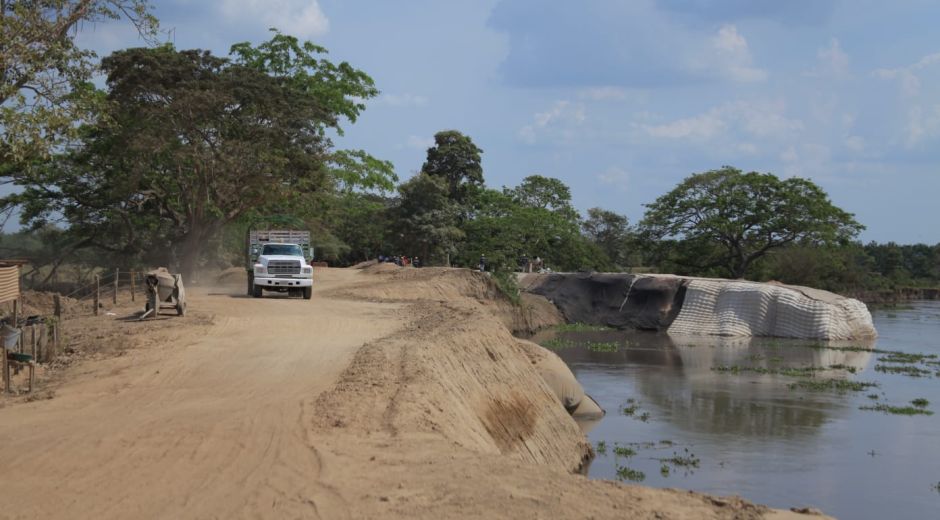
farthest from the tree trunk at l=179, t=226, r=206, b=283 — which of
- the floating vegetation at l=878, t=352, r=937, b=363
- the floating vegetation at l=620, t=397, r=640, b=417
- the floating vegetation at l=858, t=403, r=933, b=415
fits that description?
the floating vegetation at l=878, t=352, r=937, b=363

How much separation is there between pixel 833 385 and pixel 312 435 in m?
21.8

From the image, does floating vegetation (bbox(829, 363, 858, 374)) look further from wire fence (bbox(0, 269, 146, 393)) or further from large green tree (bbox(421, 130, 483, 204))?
large green tree (bbox(421, 130, 483, 204))

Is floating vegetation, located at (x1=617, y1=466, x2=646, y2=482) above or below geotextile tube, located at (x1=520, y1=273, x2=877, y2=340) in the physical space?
below

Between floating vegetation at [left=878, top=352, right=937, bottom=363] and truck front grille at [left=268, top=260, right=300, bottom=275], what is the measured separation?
914 inches

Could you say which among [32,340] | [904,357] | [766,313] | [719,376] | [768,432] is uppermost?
[32,340]

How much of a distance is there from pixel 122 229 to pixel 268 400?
32.7m

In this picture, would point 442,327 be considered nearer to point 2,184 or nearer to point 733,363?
point 733,363

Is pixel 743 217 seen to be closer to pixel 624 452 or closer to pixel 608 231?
pixel 608 231

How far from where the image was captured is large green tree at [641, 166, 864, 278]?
60281 mm

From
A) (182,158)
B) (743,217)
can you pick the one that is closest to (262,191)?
(182,158)

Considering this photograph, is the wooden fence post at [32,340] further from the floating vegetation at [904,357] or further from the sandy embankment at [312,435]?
the floating vegetation at [904,357]

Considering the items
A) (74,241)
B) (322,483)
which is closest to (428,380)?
(322,483)

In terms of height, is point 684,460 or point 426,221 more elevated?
point 426,221

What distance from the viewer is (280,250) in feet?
99.9
